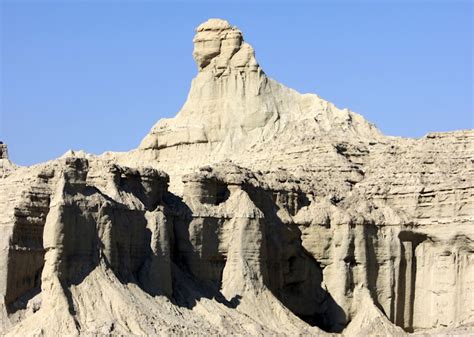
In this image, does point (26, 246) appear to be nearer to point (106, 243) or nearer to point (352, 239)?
point (106, 243)

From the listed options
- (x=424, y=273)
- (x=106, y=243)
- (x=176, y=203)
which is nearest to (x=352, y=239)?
(x=424, y=273)

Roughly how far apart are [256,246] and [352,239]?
5.50 metres

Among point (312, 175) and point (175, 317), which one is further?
point (312, 175)

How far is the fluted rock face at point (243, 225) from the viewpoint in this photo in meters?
56.9

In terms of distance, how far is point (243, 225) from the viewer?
6350cm

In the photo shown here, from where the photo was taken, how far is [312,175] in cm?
7094

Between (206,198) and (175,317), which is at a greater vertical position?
(206,198)

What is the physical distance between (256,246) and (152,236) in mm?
5409

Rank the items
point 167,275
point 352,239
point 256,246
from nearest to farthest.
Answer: point 167,275 → point 256,246 → point 352,239

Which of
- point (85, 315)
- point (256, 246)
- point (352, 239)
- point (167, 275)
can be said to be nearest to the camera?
point (85, 315)

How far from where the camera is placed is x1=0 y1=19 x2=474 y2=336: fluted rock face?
5688 cm

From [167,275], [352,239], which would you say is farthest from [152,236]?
[352,239]

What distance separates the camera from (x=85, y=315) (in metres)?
55.4

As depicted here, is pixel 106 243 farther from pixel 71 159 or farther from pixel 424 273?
pixel 424 273
